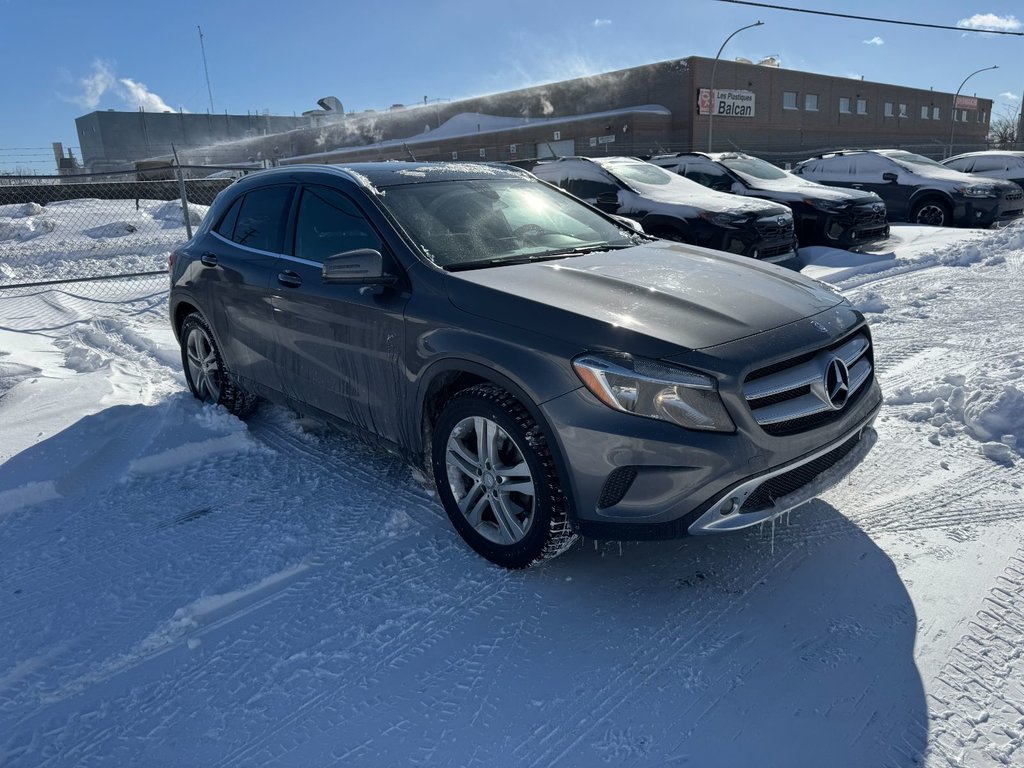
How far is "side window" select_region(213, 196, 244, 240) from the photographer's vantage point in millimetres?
4703

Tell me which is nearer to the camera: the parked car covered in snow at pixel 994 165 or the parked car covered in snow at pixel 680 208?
the parked car covered in snow at pixel 680 208

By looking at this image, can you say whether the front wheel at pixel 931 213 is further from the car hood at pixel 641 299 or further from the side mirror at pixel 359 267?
the side mirror at pixel 359 267

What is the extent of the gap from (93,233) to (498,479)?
611 inches

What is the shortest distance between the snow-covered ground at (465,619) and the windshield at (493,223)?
1290 mm

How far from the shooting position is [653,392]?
8.41 ft

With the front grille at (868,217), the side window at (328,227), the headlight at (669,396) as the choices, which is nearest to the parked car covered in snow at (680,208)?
the front grille at (868,217)

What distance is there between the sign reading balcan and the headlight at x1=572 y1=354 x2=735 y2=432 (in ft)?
132

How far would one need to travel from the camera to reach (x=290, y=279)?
12.9 ft

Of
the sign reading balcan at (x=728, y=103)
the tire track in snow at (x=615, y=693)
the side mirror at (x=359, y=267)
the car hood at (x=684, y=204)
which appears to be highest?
the sign reading balcan at (x=728, y=103)

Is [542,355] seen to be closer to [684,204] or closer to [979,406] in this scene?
[979,406]

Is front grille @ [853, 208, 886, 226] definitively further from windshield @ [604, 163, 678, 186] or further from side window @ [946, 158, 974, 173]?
side window @ [946, 158, 974, 173]

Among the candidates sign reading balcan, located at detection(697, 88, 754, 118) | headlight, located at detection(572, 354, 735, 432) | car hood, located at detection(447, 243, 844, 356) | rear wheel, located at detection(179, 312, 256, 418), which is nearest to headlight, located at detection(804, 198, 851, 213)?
car hood, located at detection(447, 243, 844, 356)

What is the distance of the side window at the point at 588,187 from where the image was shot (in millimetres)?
9734

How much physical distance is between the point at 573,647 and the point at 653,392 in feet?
3.14
